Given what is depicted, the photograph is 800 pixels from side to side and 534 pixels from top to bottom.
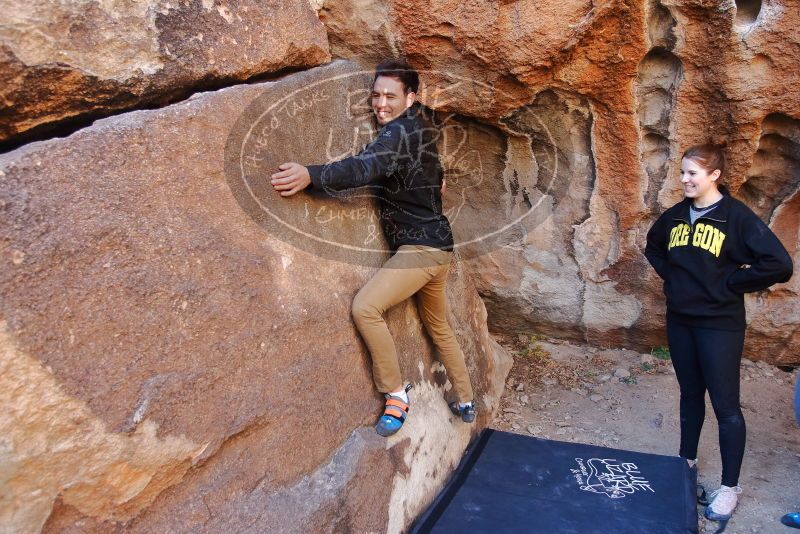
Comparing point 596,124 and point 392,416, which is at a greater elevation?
point 596,124

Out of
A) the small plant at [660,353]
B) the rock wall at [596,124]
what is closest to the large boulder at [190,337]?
the rock wall at [596,124]

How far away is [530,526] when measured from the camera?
249cm

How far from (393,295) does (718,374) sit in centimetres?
123

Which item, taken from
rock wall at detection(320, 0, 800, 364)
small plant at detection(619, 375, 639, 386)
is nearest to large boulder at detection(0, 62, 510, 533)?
rock wall at detection(320, 0, 800, 364)

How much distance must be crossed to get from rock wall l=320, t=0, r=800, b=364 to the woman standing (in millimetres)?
674

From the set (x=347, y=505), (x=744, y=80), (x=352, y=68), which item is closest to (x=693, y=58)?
(x=744, y=80)

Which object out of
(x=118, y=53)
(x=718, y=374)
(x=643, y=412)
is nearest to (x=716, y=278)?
(x=718, y=374)

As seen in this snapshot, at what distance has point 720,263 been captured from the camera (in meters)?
2.52

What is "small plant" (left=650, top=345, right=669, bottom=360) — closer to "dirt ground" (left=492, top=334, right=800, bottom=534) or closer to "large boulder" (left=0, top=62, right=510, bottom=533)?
"dirt ground" (left=492, top=334, right=800, bottom=534)

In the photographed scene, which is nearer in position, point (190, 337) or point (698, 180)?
point (190, 337)

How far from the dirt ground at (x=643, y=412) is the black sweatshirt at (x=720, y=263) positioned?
0.77m

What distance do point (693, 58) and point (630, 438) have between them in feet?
5.70

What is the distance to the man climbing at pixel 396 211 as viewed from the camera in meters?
2.25

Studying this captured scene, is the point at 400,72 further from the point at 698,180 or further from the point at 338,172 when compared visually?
the point at 698,180
